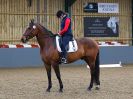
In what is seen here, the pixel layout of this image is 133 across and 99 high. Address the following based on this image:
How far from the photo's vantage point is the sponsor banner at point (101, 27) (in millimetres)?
24297

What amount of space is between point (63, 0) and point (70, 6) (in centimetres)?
49

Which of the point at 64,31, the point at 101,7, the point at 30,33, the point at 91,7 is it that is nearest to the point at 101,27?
the point at 101,7

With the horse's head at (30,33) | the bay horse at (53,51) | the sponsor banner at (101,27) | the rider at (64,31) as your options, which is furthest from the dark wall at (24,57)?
the rider at (64,31)

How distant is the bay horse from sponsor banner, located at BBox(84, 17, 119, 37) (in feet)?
35.3

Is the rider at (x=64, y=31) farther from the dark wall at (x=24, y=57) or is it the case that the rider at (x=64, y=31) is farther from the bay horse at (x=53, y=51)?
the dark wall at (x=24, y=57)

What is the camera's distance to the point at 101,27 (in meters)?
24.7

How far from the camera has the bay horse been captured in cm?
1283

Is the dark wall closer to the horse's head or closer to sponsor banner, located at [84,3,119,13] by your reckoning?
sponsor banner, located at [84,3,119,13]

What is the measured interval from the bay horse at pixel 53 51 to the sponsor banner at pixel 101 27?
10.8 metres

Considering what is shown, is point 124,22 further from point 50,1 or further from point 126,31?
point 50,1

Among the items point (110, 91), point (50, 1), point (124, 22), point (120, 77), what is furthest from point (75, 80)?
point (124, 22)

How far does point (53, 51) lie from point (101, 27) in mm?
12138

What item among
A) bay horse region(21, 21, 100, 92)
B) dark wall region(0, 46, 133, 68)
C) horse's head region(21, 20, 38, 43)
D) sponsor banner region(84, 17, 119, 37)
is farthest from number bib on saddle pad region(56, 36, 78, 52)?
sponsor banner region(84, 17, 119, 37)

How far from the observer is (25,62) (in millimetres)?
22047
